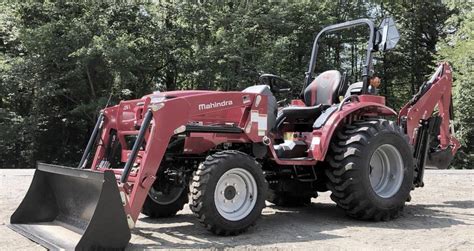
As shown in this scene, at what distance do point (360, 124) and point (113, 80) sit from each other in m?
15.8

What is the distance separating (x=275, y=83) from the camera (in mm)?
7320

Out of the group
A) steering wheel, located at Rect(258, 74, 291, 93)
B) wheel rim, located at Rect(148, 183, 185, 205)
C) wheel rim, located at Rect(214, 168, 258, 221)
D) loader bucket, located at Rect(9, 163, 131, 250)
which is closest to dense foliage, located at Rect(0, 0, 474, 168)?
steering wheel, located at Rect(258, 74, 291, 93)

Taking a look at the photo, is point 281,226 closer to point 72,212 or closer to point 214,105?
point 214,105

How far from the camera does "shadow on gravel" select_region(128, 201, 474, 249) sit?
5.38m

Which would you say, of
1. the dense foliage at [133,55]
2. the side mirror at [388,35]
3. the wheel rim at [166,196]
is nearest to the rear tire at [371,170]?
the side mirror at [388,35]

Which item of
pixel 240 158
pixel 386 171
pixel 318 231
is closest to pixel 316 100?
pixel 386 171

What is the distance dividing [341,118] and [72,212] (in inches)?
133

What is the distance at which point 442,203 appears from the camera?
862 cm

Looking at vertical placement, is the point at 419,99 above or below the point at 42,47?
below

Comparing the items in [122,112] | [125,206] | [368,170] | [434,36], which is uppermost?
[434,36]

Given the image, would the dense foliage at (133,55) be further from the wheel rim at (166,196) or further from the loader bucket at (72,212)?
the loader bucket at (72,212)

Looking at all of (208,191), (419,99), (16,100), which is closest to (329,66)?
(16,100)

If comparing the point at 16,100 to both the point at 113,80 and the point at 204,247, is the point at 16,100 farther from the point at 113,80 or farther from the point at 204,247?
the point at 204,247

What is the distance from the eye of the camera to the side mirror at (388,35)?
682 cm
